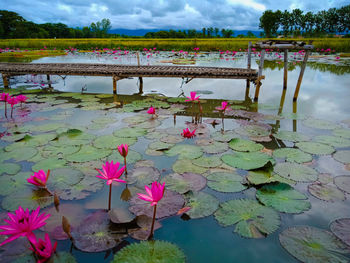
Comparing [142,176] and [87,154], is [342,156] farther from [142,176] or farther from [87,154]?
[87,154]

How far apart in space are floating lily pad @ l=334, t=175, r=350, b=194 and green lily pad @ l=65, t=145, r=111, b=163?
2.34 m

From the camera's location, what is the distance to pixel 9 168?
241cm

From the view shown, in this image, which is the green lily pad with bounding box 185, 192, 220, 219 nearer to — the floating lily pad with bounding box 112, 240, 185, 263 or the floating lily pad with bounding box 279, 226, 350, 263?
the floating lily pad with bounding box 112, 240, 185, 263

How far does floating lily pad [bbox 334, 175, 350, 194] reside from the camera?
6.72ft

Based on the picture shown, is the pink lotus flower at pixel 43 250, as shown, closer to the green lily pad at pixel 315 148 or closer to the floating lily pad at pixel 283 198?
the floating lily pad at pixel 283 198

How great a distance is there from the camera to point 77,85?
7391 mm

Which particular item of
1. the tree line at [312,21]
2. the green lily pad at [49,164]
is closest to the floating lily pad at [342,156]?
the green lily pad at [49,164]

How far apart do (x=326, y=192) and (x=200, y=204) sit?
112 centimetres

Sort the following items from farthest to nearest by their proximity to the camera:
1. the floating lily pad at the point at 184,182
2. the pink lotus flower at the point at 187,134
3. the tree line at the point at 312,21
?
the tree line at the point at 312,21 < the pink lotus flower at the point at 187,134 < the floating lily pad at the point at 184,182

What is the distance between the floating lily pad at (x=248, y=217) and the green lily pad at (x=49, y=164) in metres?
1.71

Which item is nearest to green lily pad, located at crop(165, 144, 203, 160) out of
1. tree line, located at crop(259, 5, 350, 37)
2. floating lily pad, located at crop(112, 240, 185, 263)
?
floating lily pad, located at crop(112, 240, 185, 263)

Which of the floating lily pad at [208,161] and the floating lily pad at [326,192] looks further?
the floating lily pad at [208,161]

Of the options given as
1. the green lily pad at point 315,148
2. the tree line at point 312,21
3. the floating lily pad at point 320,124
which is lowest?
the green lily pad at point 315,148

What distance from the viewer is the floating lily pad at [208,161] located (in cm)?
246
